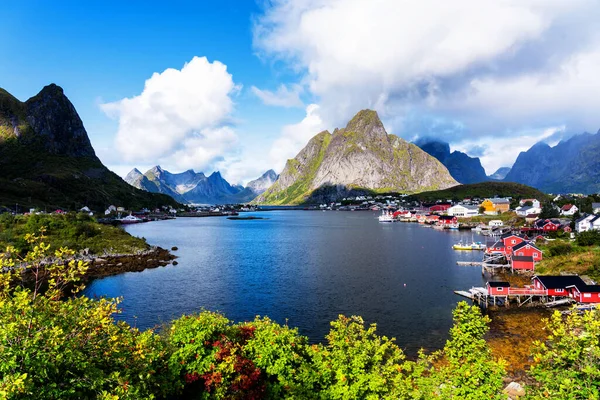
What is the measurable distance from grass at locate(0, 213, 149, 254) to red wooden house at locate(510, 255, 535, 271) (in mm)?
91795

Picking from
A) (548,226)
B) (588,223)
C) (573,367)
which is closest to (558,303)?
(573,367)

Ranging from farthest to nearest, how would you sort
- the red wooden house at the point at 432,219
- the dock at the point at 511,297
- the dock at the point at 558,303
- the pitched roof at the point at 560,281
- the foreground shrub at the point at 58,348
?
the red wooden house at the point at 432,219, the dock at the point at 511,297, the pitched roof at the point at 560,281, the dock at the point at 558,303, the foreground shrub at the point at 58,348

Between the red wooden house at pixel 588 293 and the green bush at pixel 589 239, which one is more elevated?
the green bush at pixel 589 239

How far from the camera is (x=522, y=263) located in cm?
7419

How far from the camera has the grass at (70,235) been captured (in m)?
82.5

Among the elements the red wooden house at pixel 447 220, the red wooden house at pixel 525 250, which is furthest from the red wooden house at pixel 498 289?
the red wooden house at pixel 447 220

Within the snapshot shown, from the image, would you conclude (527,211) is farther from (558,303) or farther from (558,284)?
(558,303)

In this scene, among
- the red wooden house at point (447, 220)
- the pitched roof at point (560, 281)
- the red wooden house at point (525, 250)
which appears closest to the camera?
the pitched roof at point (560, 281)

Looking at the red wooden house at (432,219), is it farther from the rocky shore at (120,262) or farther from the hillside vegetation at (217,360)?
the hillside vegetation at (217,360)

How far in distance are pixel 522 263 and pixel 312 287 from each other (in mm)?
48121

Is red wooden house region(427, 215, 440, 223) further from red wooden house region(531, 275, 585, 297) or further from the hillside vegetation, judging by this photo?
the hillside vegetation

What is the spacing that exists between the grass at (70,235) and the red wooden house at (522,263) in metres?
91.8

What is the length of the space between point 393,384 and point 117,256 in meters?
84.4

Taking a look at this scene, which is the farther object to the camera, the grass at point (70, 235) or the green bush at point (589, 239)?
the grass at point (70, 235)
